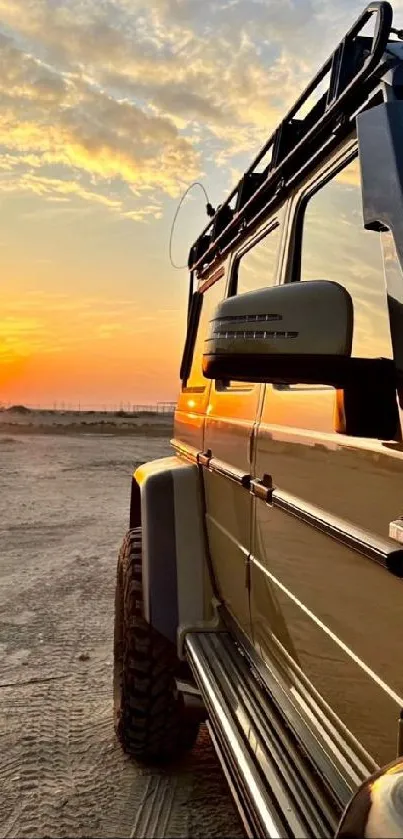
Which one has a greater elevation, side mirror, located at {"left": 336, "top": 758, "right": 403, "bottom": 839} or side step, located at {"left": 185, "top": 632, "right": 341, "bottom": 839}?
side mirror, located at {"left": 336, "top": 758, "right": 403, "bottom": 839}

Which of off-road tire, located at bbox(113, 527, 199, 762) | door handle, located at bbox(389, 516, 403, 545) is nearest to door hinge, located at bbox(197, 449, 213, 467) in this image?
off-road tire, located at bbox(113, 527, 199, 762)

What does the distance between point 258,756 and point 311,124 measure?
1.86m

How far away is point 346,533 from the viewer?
1.76 meters

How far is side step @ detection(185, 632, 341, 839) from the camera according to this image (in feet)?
5.90

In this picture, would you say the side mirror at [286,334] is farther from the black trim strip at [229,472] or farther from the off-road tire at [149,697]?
the off-road tire at [149,697]

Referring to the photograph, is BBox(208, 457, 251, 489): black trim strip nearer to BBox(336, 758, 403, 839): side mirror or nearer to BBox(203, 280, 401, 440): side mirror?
BBox(203, 280, 401, 440): side mirror

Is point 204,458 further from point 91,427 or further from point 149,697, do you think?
point 91,427

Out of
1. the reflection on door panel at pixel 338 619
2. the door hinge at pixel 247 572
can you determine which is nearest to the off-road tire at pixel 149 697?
the door hinge at pixel 247 572

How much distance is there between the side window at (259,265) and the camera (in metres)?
2.82

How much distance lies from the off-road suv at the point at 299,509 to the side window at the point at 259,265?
2cm

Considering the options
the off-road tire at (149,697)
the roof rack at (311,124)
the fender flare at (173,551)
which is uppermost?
the roof rack at (311,124)

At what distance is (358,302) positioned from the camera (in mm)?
1925

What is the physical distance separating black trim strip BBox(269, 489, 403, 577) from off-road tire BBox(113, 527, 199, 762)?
137 cm

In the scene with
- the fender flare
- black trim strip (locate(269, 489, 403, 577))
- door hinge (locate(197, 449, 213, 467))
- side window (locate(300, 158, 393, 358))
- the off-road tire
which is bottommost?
the off-road tire
